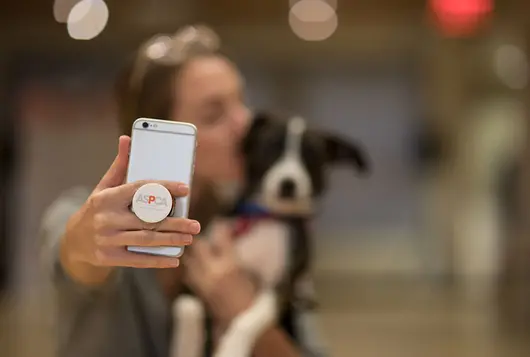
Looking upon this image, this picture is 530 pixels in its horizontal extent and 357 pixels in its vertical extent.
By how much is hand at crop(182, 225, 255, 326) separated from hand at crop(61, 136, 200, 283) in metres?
0.14

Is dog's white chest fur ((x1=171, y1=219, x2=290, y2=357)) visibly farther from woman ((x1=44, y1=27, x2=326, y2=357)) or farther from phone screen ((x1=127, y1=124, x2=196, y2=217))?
phone screen ((x1=127, y1=124, x2=196, y2=217))

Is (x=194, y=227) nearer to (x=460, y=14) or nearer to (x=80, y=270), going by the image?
(x=80, y=270)

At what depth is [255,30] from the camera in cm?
265

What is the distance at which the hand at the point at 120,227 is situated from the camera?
1.58ft

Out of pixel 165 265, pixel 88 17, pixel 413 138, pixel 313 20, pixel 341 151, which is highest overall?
pixel 313 20

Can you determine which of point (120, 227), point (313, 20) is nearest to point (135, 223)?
point (120, 227)

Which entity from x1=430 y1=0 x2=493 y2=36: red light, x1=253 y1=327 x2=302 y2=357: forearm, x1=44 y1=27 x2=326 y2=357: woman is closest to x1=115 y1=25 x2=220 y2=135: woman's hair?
x1=44 y1=27 x2=326 y2=357: woman

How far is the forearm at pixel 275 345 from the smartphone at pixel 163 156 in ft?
0.82

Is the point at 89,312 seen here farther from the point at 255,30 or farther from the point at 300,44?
the point at 300,44

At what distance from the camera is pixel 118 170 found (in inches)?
19.7

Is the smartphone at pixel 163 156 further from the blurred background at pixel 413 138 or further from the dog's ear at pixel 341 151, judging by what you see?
the blurred background at pixel 413 138

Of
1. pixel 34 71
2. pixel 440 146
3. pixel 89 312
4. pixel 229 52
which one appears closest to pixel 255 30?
pixel 34 71

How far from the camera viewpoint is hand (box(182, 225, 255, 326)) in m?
0.69

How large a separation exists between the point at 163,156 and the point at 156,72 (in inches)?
8.0
